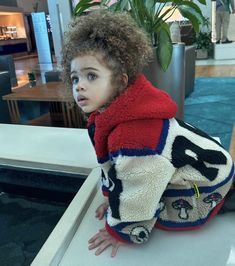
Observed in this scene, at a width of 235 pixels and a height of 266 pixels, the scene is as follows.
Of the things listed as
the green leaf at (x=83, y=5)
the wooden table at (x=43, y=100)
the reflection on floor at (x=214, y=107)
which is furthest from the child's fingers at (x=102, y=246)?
the wooden table at (x=43, y=100)

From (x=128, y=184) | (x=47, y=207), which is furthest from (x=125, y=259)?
(x=47, y=207)

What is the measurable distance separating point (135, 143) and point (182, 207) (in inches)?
9.9

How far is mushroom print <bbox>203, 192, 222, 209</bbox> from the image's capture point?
0.80m

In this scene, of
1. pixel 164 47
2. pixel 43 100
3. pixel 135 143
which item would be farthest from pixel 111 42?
pixel 43 100

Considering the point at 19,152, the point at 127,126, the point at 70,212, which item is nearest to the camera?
the point at 127,126

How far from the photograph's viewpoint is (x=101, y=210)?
0.94 metres

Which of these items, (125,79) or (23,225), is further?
(23,225)

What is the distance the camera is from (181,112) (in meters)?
2.03

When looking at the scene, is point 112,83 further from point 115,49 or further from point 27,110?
point 27,110

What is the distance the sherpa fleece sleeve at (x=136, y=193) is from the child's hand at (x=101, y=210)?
0.47 ft

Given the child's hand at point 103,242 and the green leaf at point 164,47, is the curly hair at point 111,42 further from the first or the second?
the green leaf at point 164,47

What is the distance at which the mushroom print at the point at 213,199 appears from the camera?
2.63ft

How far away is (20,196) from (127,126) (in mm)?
1268

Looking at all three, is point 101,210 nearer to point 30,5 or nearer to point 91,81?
point 91,81
